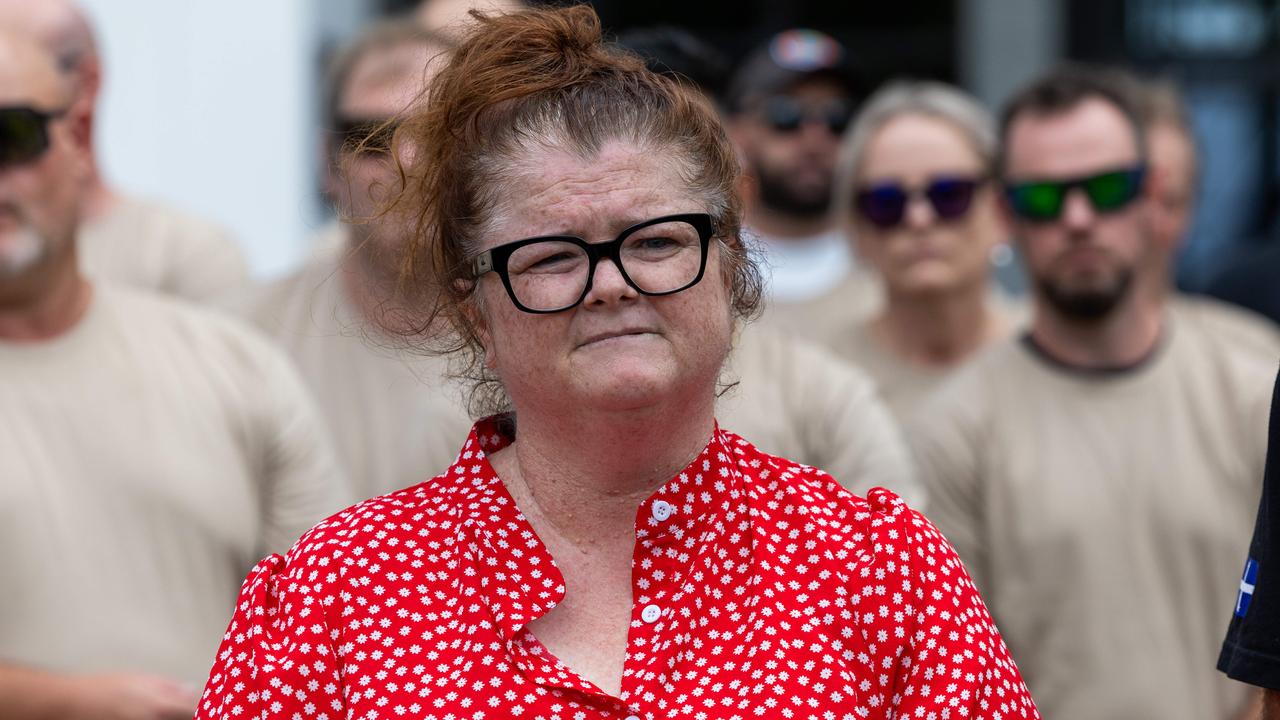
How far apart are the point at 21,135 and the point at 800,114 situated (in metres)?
2.79

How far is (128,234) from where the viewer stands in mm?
4832

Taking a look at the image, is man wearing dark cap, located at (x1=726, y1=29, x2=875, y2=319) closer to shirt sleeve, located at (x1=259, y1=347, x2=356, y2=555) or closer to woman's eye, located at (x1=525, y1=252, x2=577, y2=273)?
shirt sleeve, located at (x1=259, y1=347, x2=356, y2=555)

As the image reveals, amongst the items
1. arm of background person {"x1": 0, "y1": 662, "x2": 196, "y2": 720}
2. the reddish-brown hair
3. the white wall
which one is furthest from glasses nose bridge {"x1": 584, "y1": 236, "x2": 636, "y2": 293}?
the white wall

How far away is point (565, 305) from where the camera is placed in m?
2.30

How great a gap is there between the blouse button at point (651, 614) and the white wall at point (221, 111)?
19.1ft

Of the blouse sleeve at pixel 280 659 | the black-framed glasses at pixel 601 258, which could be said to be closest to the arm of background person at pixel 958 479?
the black-framed glasses at pixel 601 258

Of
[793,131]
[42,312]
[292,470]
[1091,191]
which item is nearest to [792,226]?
[793,131]

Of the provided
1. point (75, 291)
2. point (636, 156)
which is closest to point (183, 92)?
point (75, 291)

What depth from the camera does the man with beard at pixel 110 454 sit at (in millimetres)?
3523

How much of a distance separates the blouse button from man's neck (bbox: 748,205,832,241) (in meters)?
3.71

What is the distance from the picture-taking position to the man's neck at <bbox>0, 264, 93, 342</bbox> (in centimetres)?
378

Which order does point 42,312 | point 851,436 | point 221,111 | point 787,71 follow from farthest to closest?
1. point 221,111
2. point 787,71
3. point 851,436
4. point 42,312

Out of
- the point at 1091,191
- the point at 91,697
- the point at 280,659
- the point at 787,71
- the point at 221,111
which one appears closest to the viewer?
the point at 280,659

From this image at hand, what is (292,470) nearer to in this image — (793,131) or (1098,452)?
(1098,452)
